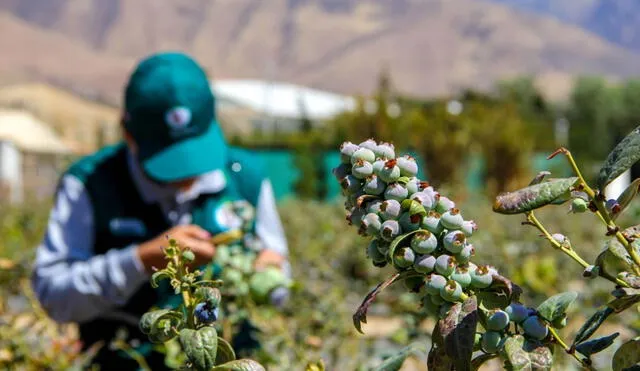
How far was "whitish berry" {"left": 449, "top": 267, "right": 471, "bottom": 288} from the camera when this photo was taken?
2.57 ft

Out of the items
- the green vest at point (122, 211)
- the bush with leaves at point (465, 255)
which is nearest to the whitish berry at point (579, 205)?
the bush with leaves at point (465, 255)

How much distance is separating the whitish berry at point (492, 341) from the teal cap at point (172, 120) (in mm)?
1598

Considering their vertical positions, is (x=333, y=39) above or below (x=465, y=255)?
below

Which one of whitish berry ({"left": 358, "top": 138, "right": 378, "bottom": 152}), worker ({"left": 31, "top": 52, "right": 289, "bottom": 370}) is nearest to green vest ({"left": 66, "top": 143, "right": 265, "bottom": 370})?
worker ({"left": 31, "top": 52, "right": 289, "bottom": 370})

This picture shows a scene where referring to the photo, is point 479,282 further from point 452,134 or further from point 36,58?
point 36,58

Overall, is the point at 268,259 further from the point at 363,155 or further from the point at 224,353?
the point at 363,155

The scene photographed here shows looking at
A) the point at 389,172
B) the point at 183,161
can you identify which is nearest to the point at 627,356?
the point at 389,172

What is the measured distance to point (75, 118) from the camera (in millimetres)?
59719

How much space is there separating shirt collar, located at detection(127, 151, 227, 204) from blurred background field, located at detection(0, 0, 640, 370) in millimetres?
354

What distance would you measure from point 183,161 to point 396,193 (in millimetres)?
1592

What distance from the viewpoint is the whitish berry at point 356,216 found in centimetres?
80

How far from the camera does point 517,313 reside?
2.60 feet

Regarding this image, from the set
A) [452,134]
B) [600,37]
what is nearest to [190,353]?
[452,134]

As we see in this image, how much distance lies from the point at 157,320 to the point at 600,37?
667 feet
